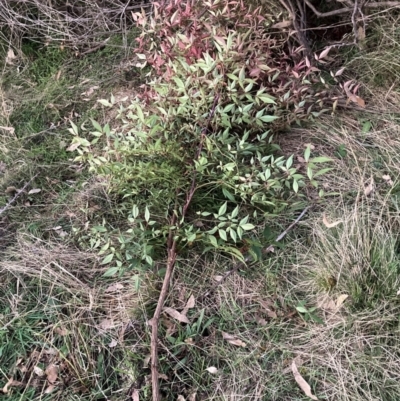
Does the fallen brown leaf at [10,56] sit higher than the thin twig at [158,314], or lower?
higher

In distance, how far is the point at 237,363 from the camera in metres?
1.88

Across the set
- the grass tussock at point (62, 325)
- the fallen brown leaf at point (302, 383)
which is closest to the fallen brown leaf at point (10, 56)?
the grass tussock at point (62, 325)

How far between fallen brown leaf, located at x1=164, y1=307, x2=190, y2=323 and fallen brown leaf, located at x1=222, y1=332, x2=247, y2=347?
0.17 meters

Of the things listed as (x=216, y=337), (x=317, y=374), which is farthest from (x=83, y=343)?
(x=317, y=374)

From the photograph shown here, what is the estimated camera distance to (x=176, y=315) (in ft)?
6.57

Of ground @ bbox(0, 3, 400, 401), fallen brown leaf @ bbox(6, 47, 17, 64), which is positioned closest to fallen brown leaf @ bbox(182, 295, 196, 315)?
ground @ bbox(0, 3, 400, 401)

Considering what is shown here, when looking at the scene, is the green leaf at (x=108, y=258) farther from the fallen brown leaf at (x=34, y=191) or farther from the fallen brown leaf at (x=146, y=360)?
the fallen brown leaf at (x=34, y=191)

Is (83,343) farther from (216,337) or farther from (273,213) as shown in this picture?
(273,213)

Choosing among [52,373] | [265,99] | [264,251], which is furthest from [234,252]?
[52,373]

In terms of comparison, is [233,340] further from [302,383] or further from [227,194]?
[227,194]

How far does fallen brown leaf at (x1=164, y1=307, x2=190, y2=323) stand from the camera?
1.98m

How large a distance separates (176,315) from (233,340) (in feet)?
0.87

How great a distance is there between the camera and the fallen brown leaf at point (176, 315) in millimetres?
1980

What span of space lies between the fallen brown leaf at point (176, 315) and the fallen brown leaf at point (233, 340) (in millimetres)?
169
